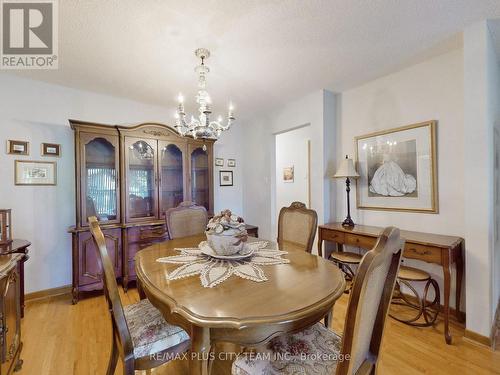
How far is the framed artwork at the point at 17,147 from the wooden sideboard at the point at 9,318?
5.21 feet

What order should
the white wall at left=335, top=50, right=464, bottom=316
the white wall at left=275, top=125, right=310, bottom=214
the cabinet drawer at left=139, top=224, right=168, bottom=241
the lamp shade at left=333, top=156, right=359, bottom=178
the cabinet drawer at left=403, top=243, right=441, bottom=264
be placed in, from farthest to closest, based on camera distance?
the white wall at left=275, top=125, right=310, bottom=214
the cabinet drawer at left=139, top=224, right=168, bottom=241
the lamp shade at left=333, top=156, right=359, bottom=178
the white wall at left=335, top=50, right=464, bottom=316
the cabinet drawer at left=403, top=243, right=441, bottom=264

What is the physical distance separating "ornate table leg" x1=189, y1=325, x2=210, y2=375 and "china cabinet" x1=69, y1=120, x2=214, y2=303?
6.19 feet

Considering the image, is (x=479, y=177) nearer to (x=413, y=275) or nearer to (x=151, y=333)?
(x=413, y=275)

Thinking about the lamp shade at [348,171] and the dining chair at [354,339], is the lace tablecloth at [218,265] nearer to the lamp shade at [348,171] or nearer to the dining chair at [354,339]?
the dining chair at [354,339]

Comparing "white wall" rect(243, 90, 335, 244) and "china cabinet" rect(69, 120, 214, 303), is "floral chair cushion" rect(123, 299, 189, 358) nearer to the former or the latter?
"china cabinet" rect(69, 120, 214, 303)

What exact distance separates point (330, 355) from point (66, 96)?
3.51 metres

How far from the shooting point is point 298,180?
4586mm

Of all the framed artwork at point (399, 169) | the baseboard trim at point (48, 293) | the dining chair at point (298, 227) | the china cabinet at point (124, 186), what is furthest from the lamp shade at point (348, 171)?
the baseboard trim at point (48, 293)

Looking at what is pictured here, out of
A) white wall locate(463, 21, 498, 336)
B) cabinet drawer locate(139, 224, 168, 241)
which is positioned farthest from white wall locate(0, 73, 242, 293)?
white wall locate(463, 21, 498, 336)

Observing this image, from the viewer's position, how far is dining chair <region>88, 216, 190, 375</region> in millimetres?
1122

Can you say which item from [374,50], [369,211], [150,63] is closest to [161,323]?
[150,63]

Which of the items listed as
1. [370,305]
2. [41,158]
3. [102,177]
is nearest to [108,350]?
[102,177]

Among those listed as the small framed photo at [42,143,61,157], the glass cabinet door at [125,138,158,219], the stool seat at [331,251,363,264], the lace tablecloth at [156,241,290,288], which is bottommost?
the stool seat at [331,251,363,264]

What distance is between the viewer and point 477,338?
179 centimetres
